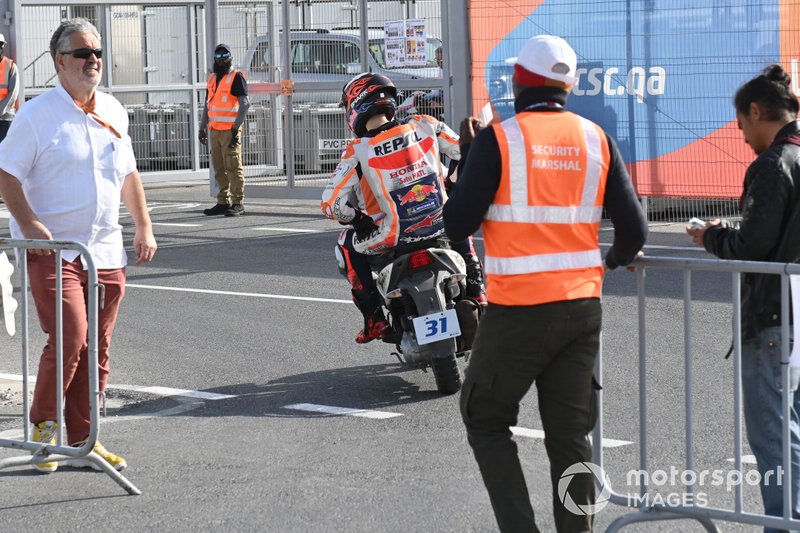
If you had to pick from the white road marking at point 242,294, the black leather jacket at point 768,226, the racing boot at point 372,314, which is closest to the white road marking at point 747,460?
the black leather jacket at point 768,226

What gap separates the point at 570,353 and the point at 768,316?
2.43 ft

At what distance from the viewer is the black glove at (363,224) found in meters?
7.46

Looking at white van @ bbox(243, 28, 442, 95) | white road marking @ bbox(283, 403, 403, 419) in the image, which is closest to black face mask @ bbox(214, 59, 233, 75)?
white van @ bbox(243, 28, 442, 95)

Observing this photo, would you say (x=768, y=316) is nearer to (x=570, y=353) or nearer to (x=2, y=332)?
(x=570, y=353)

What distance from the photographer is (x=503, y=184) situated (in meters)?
4.28

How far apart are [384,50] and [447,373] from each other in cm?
913

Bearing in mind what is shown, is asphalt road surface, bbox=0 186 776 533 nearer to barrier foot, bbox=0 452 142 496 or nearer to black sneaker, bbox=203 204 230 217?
barrier foot, bbox=0 452 142 496

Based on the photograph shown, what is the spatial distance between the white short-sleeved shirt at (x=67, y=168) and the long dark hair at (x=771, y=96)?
9.37ft

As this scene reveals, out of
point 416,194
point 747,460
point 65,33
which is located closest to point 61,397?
point 65,33

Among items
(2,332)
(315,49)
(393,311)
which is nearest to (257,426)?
→ (393,311)

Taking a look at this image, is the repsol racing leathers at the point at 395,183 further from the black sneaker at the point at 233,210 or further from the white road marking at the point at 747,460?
the black sneaker at the point at 233,210

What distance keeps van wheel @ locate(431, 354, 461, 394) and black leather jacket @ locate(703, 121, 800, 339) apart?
2.77 m

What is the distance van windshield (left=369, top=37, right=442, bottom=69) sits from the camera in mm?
15438

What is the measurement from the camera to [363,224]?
7.49 m
